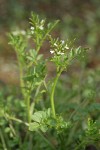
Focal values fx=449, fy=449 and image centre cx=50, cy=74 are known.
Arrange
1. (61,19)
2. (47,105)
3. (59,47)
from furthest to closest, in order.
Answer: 1. (61,19)
2. (47,105)
3. (59,47)

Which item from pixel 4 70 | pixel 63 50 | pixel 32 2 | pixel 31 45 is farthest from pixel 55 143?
pixel 32 2

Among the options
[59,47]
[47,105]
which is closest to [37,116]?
[59,47]

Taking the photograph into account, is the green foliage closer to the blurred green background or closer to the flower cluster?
Result: the flower cluster

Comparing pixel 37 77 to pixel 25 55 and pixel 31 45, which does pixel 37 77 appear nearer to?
pixel 25 55

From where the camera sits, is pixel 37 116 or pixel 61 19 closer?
pixel 37 116

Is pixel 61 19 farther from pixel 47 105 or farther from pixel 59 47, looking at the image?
pixel 59 47

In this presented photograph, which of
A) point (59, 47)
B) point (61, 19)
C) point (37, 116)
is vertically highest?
point (61, 19)
